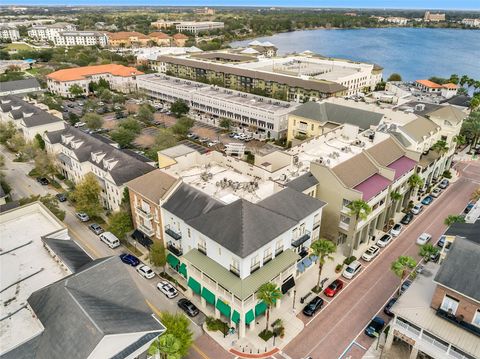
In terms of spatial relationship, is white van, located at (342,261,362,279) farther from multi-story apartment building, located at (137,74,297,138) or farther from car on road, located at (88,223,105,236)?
multi-story apartment building, located at (137,74,297,138)

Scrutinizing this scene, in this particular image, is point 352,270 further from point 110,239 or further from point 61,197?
point 61,197

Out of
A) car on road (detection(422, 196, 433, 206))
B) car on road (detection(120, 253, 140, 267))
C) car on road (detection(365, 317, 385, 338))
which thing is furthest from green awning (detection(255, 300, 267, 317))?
car on road (detection(422, 196, 433, 206))

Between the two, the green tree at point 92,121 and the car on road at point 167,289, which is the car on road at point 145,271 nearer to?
the car on road at point 167,289

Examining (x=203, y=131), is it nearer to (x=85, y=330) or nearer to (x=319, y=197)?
(x=319, y=197)

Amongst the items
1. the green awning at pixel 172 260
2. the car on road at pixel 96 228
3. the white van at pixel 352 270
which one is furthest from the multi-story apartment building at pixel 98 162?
the white van at pixel 352 270

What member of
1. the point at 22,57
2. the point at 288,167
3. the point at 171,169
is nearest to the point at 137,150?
the point at 171,169

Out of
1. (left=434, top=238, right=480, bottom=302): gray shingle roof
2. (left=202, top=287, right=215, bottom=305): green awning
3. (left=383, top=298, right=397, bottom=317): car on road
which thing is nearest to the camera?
(left=434, top=238, right=480, bottom=302): gray shingle roof
